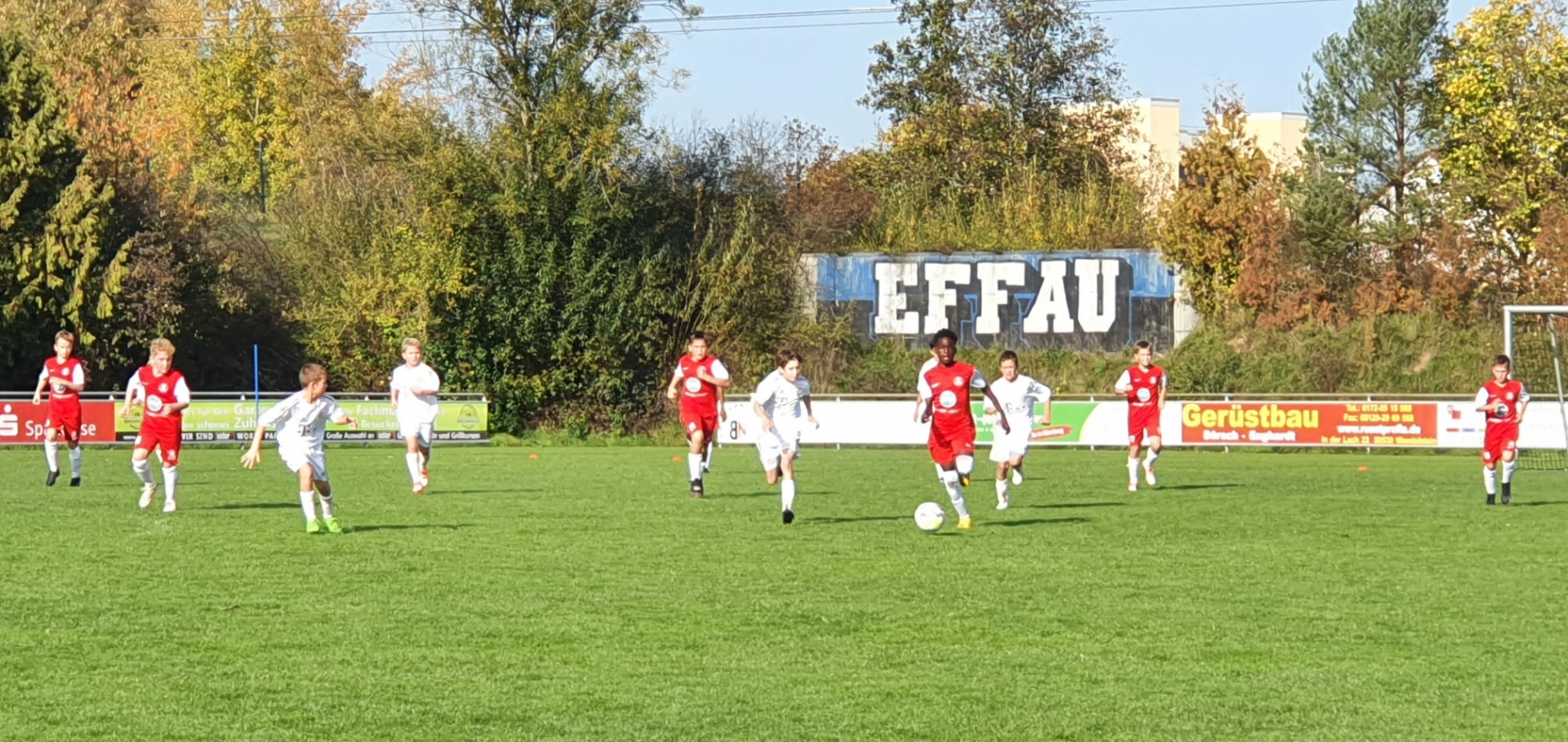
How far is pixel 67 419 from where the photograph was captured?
909 inches

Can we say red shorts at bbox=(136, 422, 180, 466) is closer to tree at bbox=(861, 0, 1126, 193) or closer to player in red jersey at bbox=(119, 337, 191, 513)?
player in red jersey at bbox=(119, 337, 191, 513)

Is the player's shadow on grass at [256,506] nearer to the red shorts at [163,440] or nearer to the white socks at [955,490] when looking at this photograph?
the red shorts at [163,440]

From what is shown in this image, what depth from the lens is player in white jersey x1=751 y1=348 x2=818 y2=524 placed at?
17719 mm

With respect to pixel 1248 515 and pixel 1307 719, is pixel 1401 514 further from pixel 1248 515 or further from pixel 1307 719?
pixel 1307 719

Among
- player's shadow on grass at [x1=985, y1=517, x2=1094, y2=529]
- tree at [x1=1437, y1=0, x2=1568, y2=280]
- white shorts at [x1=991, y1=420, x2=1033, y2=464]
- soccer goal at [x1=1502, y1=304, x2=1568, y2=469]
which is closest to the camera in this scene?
player's shadow on grass at [x1=985, y1=517, x2=1094, y2=529]

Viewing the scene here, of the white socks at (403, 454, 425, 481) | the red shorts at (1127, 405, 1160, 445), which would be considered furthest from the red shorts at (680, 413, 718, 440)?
the red shorts at (1127, 405, 1160, 445)

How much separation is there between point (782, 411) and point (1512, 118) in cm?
3289

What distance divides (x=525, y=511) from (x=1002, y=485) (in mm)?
4969

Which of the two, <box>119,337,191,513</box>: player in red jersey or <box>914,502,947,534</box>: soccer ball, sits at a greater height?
<box>119,337,191,513</box>: player in red jersey

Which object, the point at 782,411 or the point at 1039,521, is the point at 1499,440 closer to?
the point at 1039,521

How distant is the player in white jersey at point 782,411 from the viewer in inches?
698

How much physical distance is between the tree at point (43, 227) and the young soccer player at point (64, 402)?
722 inches

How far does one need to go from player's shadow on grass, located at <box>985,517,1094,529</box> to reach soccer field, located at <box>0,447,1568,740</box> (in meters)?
0.07

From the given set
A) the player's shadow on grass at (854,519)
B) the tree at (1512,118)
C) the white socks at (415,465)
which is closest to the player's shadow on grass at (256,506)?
the white socks at (415,465)
